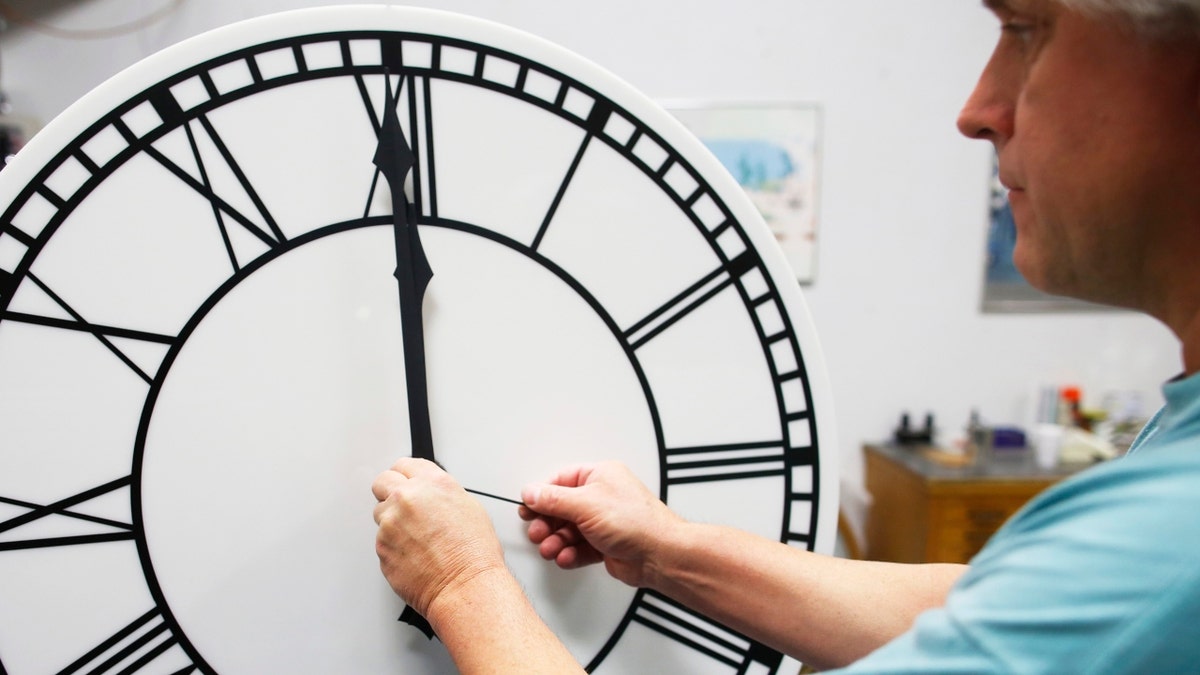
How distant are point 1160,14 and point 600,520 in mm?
542

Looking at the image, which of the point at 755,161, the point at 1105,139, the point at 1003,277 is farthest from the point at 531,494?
the point at 1003,277

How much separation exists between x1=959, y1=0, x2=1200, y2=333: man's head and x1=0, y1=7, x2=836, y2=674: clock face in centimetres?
24

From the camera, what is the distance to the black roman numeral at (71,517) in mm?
609

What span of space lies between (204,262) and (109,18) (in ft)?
3.78

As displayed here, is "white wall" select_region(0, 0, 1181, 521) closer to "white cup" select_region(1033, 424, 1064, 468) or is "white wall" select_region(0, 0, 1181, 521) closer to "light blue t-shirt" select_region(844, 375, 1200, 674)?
"white cup" select_region(1033, 424, 1064, 468)

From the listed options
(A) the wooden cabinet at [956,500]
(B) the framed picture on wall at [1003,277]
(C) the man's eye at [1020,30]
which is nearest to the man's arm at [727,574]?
(C) the man's eye at [1020,30]

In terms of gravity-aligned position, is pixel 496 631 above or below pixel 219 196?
below

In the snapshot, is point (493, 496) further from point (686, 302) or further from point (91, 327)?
point (91, 327)

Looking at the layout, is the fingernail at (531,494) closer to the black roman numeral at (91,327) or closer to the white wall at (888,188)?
the black roman numeral at (91,327)

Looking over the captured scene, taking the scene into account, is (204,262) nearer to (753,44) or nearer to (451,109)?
(451,109)

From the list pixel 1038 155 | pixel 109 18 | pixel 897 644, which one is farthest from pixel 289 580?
pixel 109 18

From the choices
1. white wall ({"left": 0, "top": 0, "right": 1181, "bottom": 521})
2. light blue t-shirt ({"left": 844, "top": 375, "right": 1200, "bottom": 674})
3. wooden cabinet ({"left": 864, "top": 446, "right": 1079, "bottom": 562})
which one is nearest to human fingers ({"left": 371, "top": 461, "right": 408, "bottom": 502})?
light blue t-shirt ({"left": 844, "top": 375, "right": 1200, "bottom": 674})

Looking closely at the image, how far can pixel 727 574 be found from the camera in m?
0.67

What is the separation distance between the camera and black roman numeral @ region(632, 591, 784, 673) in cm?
71
